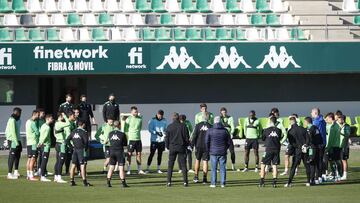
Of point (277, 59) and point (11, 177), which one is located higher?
point (277, 59)

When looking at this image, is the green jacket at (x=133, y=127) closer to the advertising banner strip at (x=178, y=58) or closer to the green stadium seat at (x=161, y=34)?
the advertising banner strip at (x=178, y=58)

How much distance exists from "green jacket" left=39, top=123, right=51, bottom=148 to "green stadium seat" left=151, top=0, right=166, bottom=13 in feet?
47.1

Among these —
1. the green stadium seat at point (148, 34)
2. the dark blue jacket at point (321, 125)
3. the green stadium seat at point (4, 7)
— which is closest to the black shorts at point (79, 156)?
the dark blue jacket at point (321, 125)

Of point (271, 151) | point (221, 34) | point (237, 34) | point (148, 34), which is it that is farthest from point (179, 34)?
point (271, 151)

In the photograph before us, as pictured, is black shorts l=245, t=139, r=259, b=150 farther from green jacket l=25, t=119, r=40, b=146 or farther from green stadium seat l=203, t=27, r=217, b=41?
green stadium seat l=203, t=27, r=217, b=41

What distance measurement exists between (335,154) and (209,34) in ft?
43.9

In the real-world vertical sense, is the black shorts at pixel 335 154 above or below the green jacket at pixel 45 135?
below

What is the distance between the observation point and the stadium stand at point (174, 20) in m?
39.6

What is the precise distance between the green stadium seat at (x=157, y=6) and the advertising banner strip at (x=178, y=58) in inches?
106

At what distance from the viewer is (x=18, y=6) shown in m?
41.2

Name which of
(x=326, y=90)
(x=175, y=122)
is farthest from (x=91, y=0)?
(x=175, y=122)

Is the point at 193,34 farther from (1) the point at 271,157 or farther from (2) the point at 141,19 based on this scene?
(1) the point at 271,157

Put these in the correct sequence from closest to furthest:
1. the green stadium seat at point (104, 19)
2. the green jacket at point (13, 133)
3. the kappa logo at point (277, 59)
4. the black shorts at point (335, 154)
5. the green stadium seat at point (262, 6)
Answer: the black shorts at point (335, 154)
the green jacket at point (13, 133)
the kappa logo at point (277, 59)
the green stadium seat at point (104, 19)
the green stadium seat at point (262, 6)

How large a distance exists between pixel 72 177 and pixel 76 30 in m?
14.2
